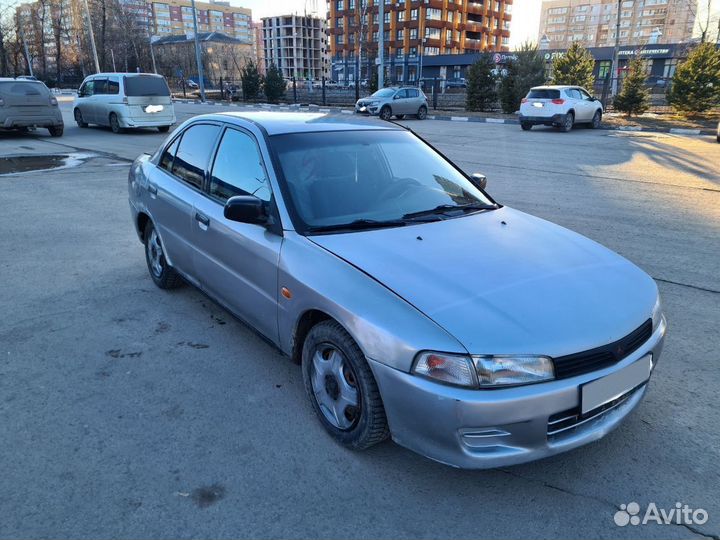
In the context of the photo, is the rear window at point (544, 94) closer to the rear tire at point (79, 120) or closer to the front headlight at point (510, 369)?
the rear tire at point (79, 120)

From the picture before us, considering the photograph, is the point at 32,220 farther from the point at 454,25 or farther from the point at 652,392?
the point at 454,25

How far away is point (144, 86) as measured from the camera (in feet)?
56.5

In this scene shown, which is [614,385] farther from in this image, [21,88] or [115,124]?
[115,124]

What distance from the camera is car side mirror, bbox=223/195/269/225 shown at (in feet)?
9.67

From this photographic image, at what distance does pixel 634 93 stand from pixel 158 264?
83.0 feet

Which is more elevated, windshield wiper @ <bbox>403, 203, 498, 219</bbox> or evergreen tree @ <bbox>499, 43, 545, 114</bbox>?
evergreen tree @ <bbox>499, 43, 545, 114</bbox>

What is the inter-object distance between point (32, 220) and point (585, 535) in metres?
7.28

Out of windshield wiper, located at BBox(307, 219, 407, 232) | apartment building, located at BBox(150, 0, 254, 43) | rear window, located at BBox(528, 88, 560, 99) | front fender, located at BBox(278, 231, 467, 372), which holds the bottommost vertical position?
front fender, located at BBox(278, 231, 467, 372)

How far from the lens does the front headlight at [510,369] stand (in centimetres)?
212

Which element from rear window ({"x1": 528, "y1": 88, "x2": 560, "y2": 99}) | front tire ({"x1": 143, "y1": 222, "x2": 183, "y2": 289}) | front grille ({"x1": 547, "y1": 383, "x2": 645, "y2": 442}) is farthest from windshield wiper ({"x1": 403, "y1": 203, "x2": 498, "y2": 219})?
rear window ({"x1": 528, "y1": 88, "x2": 560, "y2": 99})

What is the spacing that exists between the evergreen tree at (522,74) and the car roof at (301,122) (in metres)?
24.6

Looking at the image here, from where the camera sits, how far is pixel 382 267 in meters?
2.57

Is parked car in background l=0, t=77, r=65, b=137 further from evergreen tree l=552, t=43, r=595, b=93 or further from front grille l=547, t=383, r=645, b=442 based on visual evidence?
evergreen tree l=552, t=43, r=595, b=93

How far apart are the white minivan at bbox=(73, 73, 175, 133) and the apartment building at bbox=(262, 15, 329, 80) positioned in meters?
122
